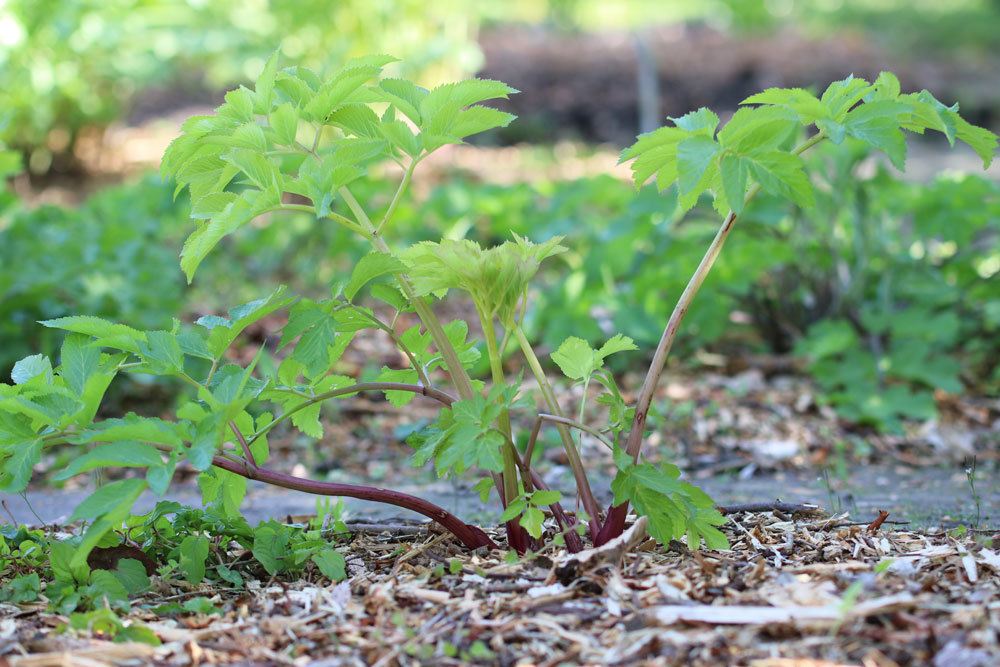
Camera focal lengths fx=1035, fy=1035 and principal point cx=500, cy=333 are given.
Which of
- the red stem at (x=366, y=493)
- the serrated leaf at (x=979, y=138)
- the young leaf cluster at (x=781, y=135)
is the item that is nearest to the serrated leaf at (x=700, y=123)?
the young leaf cluster at (x=781, y=135)

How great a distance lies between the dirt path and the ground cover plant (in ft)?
2.28

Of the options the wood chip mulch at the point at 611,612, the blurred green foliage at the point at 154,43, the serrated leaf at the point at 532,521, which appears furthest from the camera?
the blurred green foliage at the point at 154,43

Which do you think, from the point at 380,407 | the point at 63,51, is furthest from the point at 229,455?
the point at 63,51

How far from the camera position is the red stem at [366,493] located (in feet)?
5.67

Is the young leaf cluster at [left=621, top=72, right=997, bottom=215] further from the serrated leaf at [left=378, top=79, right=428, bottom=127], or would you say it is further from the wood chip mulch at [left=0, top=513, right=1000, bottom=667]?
Result: the wood chip mulch at [left=0, top=513, right=1000, bottom=667]

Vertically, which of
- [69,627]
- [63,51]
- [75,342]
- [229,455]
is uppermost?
[63,51]

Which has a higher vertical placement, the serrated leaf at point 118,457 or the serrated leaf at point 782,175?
the serrated leaf at point 782,175

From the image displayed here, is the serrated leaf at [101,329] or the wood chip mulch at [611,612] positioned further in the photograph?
the serrated leaf at [101,329]

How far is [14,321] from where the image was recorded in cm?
360

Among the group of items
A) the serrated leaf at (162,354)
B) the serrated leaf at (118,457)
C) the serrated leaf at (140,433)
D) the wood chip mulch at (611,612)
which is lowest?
the wood chip mulch at (611,612)

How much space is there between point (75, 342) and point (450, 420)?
0.66 m

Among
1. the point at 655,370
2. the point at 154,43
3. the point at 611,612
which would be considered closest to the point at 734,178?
the point at 655,370

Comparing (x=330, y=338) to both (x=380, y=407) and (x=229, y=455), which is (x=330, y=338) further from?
(x=380, y=407)

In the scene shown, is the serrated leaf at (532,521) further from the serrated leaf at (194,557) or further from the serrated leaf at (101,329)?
the serrated leaf at (101,329)
